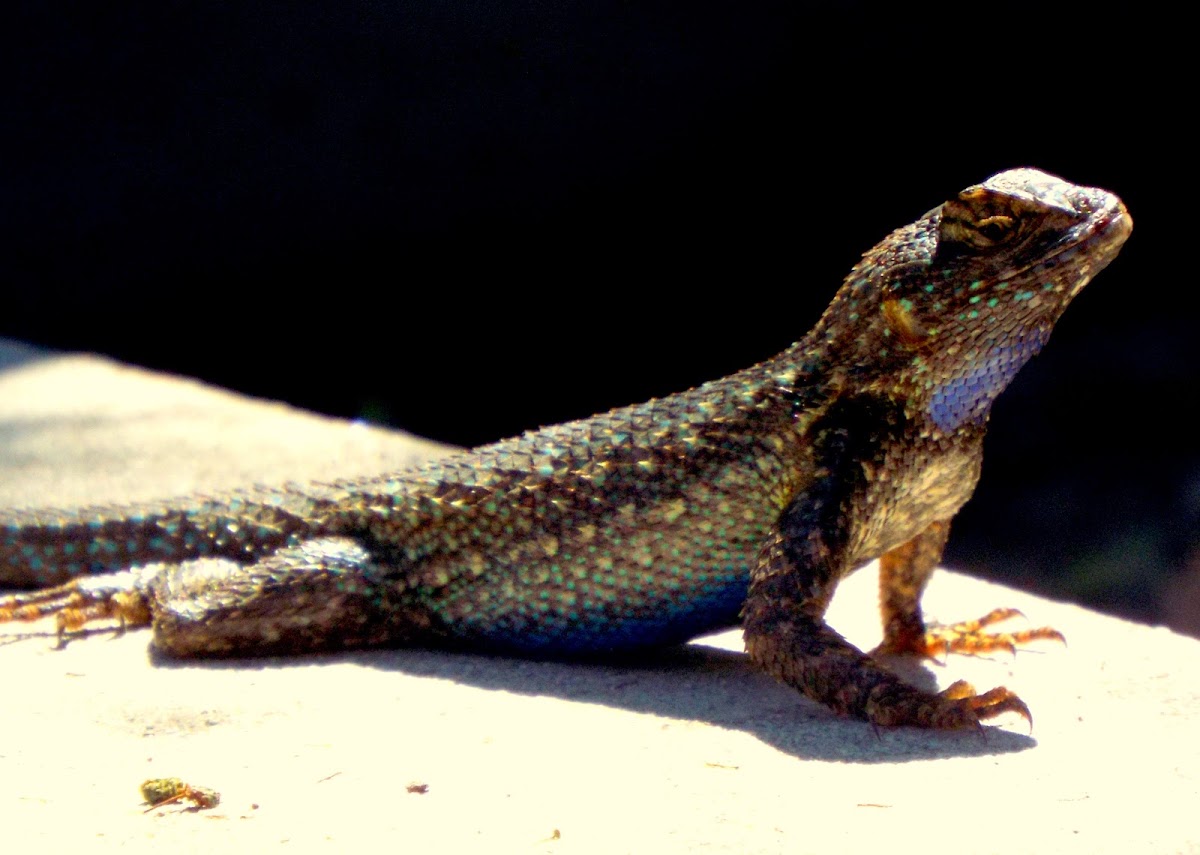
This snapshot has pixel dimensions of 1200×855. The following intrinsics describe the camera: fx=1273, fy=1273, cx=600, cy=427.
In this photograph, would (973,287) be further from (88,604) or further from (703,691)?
(88,604)

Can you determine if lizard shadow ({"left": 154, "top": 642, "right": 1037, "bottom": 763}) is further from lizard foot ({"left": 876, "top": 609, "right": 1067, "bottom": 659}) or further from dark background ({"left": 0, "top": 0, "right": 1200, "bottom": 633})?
dark background ({"left": 0, "top": 0, "right": 1200, "bottom": 633})

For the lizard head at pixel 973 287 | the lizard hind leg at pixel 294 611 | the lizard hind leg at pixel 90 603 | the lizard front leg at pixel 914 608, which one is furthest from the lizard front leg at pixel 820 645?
the lizard hind leg at pixel 90 603

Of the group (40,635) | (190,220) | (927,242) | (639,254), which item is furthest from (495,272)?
(927,242)

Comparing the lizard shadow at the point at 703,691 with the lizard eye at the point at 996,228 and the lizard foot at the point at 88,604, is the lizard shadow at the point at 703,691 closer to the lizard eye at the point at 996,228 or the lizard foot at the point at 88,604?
the lizard foot at the point at 88,604

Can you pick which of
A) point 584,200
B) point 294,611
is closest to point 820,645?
point 294,611

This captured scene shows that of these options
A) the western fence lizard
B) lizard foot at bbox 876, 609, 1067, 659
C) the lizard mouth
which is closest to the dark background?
the western fence lizard
